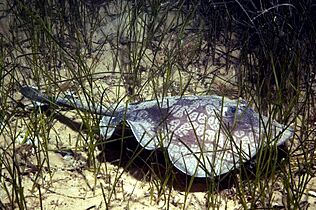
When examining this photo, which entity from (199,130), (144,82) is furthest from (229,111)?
(144,82)

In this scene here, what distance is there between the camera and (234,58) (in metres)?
5.48

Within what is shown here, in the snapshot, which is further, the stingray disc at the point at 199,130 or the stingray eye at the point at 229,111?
the stingray eye at the point at 229,111

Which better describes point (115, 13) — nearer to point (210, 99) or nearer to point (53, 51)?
point (53, 51)

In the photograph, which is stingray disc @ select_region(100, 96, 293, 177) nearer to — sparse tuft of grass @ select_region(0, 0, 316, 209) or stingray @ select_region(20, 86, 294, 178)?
stingray @ select_region(20, 86, 294, 178)

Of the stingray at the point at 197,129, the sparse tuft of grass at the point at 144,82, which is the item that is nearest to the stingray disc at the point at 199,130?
the stingray at the point at 197,129

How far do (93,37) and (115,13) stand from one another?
69 cm

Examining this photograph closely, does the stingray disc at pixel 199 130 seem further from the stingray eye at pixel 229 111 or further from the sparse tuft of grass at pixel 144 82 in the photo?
the sparse tuft of grass at pixel 144 82

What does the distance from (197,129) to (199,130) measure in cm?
2

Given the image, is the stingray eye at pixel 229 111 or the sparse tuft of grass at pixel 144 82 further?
the stingray eye at pixel 229 111

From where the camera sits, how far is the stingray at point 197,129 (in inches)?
116

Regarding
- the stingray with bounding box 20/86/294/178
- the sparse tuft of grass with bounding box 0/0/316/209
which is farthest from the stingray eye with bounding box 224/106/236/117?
the sparse tuft of grass with bounding box 0/0/316/209

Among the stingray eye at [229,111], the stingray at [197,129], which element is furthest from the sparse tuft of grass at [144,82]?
the stingray eye at [229,111]

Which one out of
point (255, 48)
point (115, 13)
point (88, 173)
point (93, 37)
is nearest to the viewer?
point (88, 173)

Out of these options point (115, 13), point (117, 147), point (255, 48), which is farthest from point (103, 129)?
point (115, 13)
